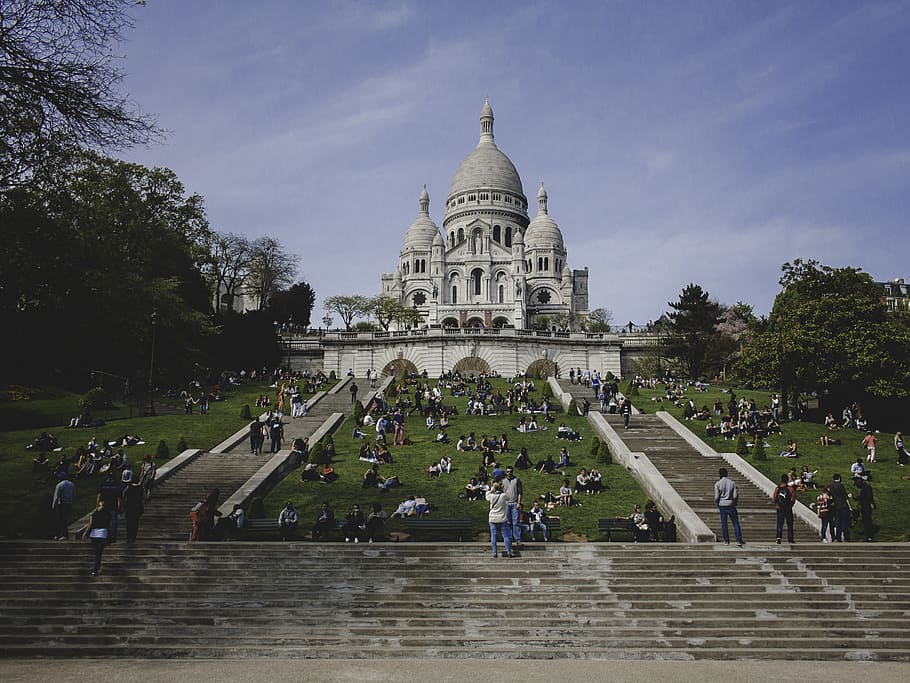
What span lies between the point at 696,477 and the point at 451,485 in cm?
720

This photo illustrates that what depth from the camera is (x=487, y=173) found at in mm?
112312

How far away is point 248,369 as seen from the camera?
5141cm

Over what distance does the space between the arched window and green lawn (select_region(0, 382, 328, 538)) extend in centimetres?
6019

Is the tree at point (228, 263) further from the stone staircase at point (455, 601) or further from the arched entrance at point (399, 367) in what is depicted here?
the stone staircase at point (455, 601)

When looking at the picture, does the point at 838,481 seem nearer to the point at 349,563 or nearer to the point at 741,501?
the point at 741,501

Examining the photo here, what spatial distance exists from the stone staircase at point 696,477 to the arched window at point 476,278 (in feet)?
225

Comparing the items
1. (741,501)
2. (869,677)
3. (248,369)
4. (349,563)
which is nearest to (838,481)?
(741,501)

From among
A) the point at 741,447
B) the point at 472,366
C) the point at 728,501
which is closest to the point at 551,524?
the point at 728,501

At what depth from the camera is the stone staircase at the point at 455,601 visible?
1108 cm

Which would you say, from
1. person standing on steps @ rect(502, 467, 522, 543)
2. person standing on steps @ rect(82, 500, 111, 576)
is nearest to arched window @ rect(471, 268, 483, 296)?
person standing on steps @ rect(502, 467, 522, 543)

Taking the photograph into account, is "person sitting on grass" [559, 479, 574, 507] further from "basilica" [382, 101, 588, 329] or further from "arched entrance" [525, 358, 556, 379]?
"basilica" [382, 101, 588, 329]

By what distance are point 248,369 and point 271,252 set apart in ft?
51.0

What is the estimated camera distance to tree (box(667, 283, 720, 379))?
5509 centimetres

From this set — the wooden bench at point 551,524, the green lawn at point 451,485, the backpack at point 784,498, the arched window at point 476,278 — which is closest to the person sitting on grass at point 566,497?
the green lawn at point 451,485
